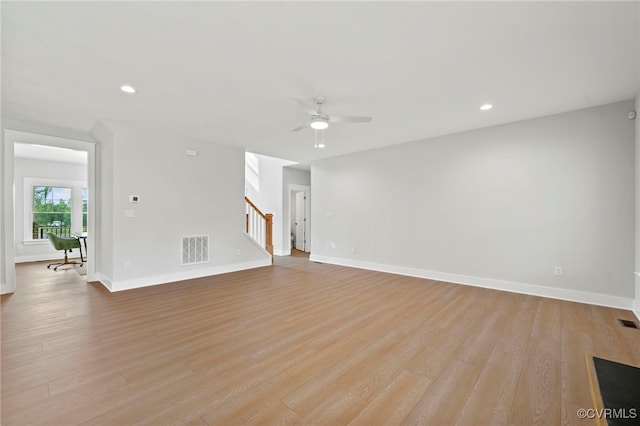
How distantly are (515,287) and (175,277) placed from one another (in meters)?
5.90

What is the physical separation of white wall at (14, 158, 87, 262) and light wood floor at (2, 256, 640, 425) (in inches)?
154

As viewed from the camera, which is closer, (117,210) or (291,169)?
(117,210)

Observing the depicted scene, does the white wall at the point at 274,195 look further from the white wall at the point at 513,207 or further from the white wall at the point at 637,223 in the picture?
the white wall at the point at 637,223

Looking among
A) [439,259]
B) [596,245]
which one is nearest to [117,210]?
[439,259]

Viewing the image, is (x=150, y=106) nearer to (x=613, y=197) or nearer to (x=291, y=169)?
(x=291, y=169)

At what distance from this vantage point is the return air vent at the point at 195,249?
491cm

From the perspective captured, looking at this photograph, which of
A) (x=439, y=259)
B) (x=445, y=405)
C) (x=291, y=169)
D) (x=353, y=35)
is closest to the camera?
(x=445, y=405)

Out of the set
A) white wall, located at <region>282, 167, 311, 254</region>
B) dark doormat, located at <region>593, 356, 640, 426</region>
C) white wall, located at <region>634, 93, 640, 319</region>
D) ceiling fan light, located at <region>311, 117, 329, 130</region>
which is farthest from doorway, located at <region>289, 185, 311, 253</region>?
dark doormat, located at <region>593, 356, 640, 426</region>

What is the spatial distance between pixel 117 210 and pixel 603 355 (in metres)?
6.26

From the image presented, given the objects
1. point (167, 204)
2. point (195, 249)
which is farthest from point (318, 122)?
point (195, 249)

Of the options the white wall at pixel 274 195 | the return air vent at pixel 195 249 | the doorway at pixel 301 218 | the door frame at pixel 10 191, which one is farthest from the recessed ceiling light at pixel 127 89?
the doorway at pixel 301 218

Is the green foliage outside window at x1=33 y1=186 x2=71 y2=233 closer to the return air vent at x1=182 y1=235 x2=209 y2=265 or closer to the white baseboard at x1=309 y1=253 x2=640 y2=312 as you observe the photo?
the return air vent at x1=182 y1=235 x2=209 y2=265

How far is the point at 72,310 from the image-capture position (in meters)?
3.28

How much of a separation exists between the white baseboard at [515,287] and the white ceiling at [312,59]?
2.64 m
